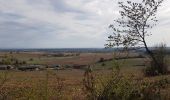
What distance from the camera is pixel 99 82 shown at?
948 cm

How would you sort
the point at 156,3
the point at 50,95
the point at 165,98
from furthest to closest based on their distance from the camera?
the point at 156,3, the point at 165,98, the point at 50,95

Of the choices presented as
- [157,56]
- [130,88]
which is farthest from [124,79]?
[157,56]

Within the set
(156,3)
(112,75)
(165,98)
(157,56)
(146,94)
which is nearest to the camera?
(112,75)

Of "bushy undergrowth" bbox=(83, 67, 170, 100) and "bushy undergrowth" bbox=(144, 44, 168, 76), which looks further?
"bushy undergrowth" bbox=(144, 44, 168, 76)

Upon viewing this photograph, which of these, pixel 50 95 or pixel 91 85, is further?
pixel 91 85

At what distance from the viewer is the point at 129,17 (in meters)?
29.9

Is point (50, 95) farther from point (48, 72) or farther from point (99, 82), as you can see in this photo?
point (99, 82)

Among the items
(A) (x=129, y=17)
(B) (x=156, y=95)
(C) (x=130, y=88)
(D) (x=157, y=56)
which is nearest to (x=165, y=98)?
(B) (x=156, y=95)

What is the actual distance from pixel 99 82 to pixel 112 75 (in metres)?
0.45

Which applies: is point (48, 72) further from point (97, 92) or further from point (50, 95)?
point (97, 92)

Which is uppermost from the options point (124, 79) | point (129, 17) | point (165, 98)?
point (129, 17)

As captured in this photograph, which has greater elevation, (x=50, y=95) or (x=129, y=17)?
(x=129, y=17)

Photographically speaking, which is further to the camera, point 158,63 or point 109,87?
Result: point 158,63

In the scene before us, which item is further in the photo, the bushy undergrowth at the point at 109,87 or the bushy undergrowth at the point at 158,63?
the bushy undergrowth at the point at 158,63
